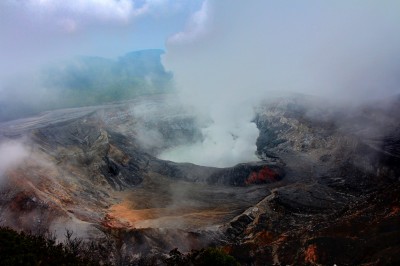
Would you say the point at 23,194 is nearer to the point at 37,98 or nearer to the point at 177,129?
the point at 177,129

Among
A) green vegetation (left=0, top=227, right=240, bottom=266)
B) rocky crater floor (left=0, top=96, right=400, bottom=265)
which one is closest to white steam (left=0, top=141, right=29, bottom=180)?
rocky crater floor (left=0, top=96, right=400, bottom=265)

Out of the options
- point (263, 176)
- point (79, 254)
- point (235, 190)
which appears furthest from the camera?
point (263, 176)

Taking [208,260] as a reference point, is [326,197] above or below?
above

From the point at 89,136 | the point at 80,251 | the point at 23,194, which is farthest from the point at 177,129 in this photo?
the point at 80,251

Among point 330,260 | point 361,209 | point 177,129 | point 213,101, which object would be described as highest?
point 213,101

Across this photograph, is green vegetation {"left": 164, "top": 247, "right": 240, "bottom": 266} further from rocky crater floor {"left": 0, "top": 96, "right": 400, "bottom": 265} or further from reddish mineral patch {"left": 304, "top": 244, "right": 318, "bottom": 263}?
reddish mineral patch {"left": 304, "top": 244, "right": 318, "bottom": 263}

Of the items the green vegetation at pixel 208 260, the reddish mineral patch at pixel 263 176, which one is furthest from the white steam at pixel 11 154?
the reddish mineral patch at pixel 263 176

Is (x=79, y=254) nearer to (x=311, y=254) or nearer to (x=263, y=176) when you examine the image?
(x=311, y=254)

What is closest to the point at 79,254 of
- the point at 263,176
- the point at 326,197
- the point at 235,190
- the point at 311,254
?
the point at 311,254
